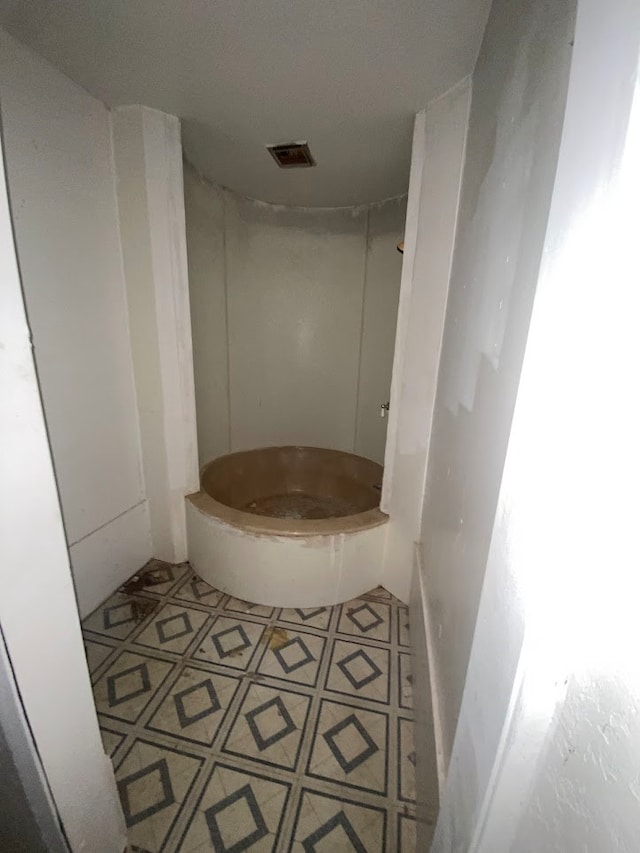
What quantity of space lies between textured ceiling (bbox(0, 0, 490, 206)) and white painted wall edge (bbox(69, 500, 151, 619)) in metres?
1.46

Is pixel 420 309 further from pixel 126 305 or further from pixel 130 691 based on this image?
pixel 130 691

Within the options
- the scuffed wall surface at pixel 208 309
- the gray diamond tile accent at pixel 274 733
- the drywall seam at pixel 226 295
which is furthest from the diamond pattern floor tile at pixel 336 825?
the drywall seam at pixel 226 295

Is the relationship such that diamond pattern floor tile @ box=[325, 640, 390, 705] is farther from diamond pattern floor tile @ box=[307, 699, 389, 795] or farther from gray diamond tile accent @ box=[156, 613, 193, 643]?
gray diamond tile accent @ box=[156, 613, 193, 643]

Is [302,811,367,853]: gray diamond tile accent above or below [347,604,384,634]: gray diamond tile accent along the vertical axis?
below

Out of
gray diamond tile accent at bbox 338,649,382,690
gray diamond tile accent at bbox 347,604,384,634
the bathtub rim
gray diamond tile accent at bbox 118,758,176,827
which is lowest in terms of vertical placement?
gray diamond tile accent at bbox 118,758,176,827

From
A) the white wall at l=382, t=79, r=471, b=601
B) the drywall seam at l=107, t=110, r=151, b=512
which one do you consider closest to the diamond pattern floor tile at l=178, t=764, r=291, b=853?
the white wall at l=382, t=79, r=471, b=601

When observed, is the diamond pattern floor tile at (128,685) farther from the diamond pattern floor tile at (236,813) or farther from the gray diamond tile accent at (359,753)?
the gray diamond tile accent at (359,753)

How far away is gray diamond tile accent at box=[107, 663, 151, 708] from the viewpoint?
3.58ft

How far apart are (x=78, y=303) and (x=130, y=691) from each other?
1.22m

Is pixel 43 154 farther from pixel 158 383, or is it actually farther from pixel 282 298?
pixel 282 298

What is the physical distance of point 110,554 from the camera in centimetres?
146

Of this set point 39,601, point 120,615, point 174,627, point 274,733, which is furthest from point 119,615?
point 39,601

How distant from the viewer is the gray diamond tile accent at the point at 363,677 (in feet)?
3.83

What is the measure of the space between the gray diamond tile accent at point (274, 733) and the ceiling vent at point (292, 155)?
1.87m
